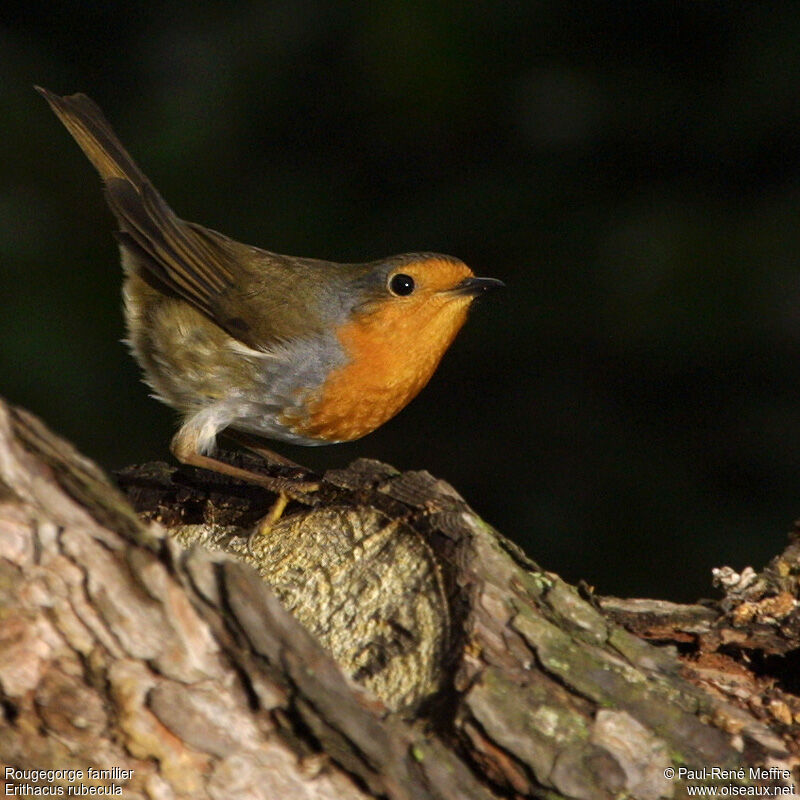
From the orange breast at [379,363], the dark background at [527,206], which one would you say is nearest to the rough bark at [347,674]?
the orange breast at [379,363]

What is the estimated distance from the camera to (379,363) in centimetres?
337

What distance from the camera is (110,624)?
5.51ft

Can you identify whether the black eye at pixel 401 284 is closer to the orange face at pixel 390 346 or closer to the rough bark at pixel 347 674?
the orange face at pixel 390 346

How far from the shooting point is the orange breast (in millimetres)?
3354

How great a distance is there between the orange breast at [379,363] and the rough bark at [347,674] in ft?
3.69

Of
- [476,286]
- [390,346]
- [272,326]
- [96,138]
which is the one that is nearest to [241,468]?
[272,326]

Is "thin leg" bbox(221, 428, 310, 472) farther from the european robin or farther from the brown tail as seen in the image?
the brown tail

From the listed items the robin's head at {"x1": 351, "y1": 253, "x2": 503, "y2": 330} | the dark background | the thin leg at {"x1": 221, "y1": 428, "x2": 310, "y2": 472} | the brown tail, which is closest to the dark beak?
the robin's head at {"x1": 351, "y1": 253, "x2": 503, "y2": 330}

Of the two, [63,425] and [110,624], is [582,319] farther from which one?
[110,624]

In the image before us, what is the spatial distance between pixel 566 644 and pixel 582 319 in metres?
2.11

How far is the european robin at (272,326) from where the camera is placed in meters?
3.36

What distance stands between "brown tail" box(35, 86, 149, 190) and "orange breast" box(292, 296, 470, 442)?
0.83 metres

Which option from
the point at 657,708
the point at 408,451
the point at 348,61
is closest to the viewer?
the point at 657,708

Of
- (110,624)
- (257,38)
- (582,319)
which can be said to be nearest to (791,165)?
(582,319)
